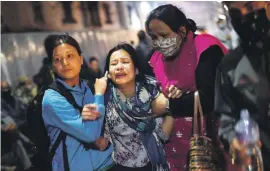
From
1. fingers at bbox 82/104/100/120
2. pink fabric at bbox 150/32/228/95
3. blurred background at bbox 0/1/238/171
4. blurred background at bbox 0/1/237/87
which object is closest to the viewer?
fingers at bbox 82/104/100/120

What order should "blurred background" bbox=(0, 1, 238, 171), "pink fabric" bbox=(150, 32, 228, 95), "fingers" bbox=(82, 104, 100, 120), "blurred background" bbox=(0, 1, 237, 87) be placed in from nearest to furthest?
"fingers" bbox=(82, 104, 100, 120), "pink fabric" bbox=(150, 32, 228, 95), "blurred background" bbox=(0, 1, 238, 171), "blurred background" bbox=(0, 1, 237, 87)

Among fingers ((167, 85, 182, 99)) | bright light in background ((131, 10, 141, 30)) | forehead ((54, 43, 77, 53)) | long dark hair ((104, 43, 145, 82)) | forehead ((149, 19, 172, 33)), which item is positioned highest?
bright light in background ((131, 10, 141, 30))

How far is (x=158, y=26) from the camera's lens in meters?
2.12

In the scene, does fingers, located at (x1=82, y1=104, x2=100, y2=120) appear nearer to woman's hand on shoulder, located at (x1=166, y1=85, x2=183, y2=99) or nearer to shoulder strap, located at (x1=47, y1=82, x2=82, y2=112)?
shoulder strap, located at (x1=47, y1=82, x2=82, y2=112)

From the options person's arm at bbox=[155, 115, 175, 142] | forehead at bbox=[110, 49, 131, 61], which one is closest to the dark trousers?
person's arm at bbox=[155, 115, 175, 142]

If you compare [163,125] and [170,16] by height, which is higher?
[170,16]

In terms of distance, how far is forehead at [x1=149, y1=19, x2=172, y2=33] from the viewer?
2113 mm

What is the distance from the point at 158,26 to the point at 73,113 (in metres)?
0.61

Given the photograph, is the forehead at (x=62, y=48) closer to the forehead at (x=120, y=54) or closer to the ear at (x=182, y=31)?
the forehead at (x=120, y=54)

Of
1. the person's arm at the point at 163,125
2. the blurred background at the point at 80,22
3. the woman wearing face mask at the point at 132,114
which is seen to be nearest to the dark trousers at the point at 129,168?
the woman wearing face mask at the point at 132,114

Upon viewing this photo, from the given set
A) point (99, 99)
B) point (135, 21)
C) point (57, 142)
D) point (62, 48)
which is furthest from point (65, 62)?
point (135, 21)

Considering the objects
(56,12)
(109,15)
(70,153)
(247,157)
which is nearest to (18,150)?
(56,12)

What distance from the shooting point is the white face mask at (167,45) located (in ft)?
6.96

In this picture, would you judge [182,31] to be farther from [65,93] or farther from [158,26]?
[65,93]
